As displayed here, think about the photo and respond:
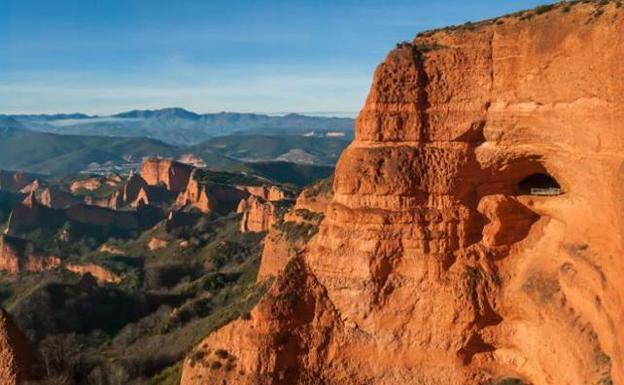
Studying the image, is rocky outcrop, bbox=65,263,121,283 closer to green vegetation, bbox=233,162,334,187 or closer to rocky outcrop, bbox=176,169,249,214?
rocky outcrop, bbox=176,169,249,214

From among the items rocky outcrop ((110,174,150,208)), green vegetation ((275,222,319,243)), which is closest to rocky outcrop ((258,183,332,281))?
green vegetation ((275,222,319,243))

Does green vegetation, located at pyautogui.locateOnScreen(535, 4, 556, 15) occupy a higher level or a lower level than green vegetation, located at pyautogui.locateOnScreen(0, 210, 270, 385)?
higher

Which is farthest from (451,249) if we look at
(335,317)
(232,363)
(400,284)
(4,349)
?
(4,349)

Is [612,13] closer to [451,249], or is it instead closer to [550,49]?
[550,49]

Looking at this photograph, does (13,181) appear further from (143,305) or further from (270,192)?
(143,305)

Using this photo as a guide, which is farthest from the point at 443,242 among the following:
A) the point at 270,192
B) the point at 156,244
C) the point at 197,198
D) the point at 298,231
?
the point at 197,198
